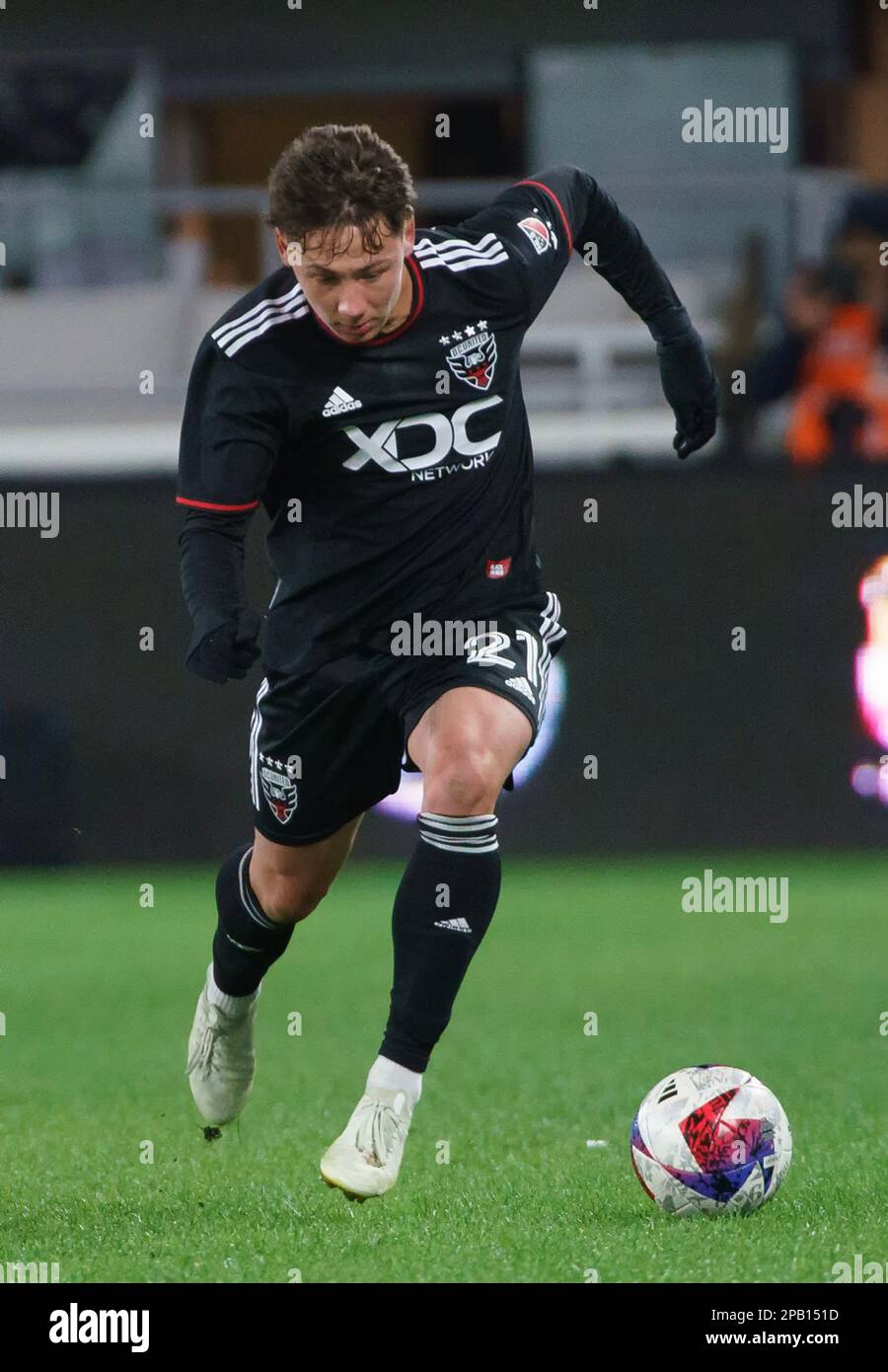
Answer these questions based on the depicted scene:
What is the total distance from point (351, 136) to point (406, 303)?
43 cm

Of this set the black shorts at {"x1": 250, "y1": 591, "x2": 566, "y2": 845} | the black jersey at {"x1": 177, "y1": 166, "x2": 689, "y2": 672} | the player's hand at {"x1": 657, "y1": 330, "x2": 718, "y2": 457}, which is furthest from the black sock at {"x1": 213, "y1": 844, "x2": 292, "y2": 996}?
the player's hand at {"x1": 657, "y1": 330, "x2": 718, "y2": 457}

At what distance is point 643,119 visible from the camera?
1445 cm

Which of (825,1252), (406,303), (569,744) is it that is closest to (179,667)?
(569,744)

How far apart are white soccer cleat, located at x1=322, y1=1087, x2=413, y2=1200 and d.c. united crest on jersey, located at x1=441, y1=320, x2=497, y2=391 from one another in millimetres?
1617

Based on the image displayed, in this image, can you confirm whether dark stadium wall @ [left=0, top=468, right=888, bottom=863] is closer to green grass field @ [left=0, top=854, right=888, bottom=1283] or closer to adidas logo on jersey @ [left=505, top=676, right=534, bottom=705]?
green grass field @ [left=0, top=854, right=888, bottom=1283]

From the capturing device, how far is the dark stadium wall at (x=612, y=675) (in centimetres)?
1141

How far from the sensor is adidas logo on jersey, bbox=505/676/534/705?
4.86 meters

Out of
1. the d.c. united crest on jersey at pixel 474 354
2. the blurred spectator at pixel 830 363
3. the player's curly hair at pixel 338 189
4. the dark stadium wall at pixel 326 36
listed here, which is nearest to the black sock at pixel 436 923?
the d.c. united crest on jersey at pixel 474 354

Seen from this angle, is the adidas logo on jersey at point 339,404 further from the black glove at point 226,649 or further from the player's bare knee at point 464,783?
the player's bare knee at point 464,783

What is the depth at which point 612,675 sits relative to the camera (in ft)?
37.6

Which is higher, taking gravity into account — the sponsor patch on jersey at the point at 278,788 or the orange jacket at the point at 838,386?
the orange jacket at the point at 838,386

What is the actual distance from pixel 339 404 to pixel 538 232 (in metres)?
0.80

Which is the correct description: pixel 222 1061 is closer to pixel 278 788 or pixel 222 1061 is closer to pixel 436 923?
pixel 278 788

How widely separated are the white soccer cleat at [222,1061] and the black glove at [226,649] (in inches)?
52.3
